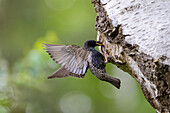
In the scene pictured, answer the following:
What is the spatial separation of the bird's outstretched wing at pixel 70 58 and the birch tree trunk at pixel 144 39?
38 centimetres

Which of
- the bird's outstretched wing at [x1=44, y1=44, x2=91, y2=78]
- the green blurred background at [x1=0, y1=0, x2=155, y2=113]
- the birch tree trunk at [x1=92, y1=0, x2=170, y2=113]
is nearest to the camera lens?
the birch tree trunk at [x1=92, y1=0, x2=170, y2=113]

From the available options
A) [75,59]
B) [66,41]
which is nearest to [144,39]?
[75,59]

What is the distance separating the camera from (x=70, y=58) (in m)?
2.52

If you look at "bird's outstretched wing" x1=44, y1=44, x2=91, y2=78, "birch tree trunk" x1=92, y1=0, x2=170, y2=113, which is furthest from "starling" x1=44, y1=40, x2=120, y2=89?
"birch tree trunk" x1=92, y1=0, x2=170, y2=113

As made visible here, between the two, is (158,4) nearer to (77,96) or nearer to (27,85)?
(27,85)

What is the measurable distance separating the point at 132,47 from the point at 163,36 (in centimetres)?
25

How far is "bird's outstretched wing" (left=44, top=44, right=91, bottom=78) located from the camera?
2.48m

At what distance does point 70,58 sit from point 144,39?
0.80m

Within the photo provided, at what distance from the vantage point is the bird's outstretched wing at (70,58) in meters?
2.48

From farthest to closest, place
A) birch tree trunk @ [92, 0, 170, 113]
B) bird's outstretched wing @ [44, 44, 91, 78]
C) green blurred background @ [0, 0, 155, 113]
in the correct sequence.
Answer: green blurred background @ [0, 0, 155, 113]
bird's outstretched wing @ [44, 44, 91, 78]
birch tree trunk @ [92, 0, 170, 113]

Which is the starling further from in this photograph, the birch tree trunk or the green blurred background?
the green blurred background

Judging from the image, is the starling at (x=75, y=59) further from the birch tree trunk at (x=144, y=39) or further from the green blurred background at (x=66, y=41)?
the green blurred background at (x=66, y=41)

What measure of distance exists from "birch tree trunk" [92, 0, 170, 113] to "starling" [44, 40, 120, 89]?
0.36 m

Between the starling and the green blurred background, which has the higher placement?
the starling
